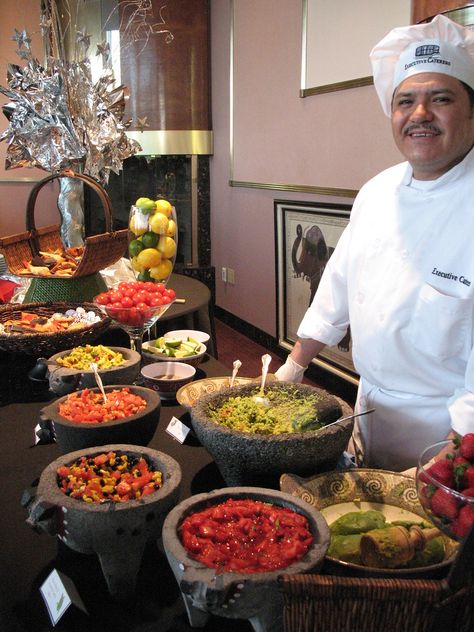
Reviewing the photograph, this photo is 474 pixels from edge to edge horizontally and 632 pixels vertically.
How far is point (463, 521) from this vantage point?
0.88 metres

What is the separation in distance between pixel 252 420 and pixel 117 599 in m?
0.45

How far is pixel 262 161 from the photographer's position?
4609 mm

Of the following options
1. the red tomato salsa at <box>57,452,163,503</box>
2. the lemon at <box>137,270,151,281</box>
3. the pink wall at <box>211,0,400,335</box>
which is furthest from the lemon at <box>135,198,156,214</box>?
the pink wall at <box>211,0,400,335</box>

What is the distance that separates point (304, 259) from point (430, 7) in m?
3.08

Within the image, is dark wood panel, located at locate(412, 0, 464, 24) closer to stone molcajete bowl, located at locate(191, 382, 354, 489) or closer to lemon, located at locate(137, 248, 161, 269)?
stone molcajete bowl, located at locate(191, 382, 354, 489)

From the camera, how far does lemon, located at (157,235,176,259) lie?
7.04ft

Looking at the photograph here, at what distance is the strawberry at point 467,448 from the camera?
952 millimetres

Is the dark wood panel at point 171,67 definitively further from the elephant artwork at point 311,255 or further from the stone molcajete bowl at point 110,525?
the stone molcajete bowl at point 110,525

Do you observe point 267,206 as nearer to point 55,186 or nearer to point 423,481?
point 55,186

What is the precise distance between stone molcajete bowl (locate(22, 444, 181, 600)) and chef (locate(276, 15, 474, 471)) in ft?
2.43

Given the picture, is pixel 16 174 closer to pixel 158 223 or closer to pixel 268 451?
pixel 158 223

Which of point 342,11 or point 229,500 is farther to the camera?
point 342,11

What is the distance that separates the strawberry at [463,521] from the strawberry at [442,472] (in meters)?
0.05

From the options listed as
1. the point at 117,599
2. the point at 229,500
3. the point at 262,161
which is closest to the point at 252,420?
the point at 229,500
